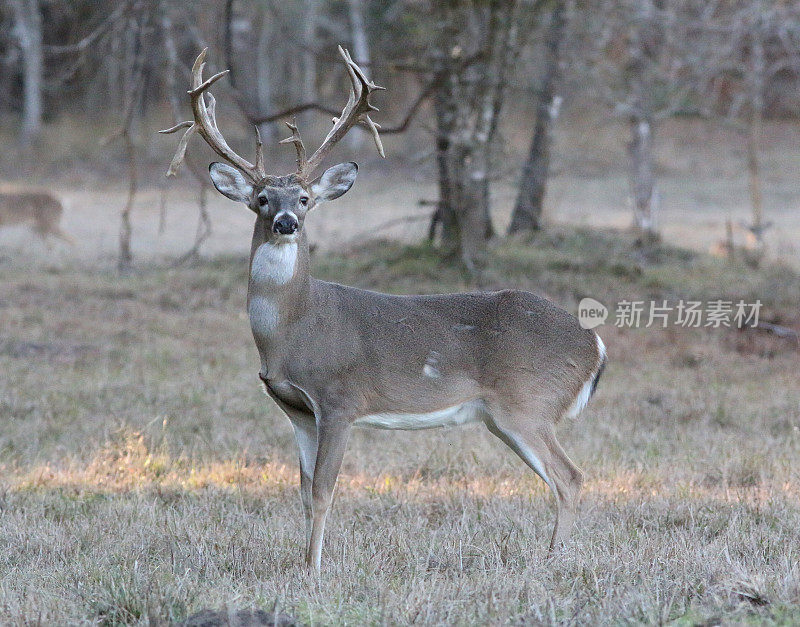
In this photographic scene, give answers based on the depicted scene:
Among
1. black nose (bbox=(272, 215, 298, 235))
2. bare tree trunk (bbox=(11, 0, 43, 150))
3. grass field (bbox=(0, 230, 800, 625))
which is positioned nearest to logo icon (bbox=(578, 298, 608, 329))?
grass field (bbox=(0, 230, 800, 625))

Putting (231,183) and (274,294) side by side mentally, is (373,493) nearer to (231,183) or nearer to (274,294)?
(274,294)

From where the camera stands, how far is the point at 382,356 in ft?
17.4

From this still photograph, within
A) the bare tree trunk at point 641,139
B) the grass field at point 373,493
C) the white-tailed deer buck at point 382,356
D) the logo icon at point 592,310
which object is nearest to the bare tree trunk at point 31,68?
the bare tree trunk at point 641,139

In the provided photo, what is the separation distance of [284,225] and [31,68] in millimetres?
31013

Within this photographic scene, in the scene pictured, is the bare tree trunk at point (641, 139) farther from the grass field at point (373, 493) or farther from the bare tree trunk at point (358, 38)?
the bare tree trunk at point (358, 38)

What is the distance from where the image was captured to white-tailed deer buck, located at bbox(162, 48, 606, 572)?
16.9 feet

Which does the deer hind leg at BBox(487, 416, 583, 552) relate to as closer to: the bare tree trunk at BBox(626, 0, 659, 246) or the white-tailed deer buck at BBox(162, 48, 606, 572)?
the white-tailed deer buck at BBox(162, 48, 606, 572)

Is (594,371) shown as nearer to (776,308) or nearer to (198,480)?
(198,480)

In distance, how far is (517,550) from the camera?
5.12 meters

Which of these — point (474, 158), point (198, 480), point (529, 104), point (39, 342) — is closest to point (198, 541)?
point (198, 480)

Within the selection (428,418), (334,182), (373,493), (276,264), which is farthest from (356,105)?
(373,493)

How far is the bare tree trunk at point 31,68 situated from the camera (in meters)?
31.5

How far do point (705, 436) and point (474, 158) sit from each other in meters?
5.23

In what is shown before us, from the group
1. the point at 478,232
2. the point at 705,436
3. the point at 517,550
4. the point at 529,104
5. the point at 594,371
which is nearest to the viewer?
the point at 517,550
